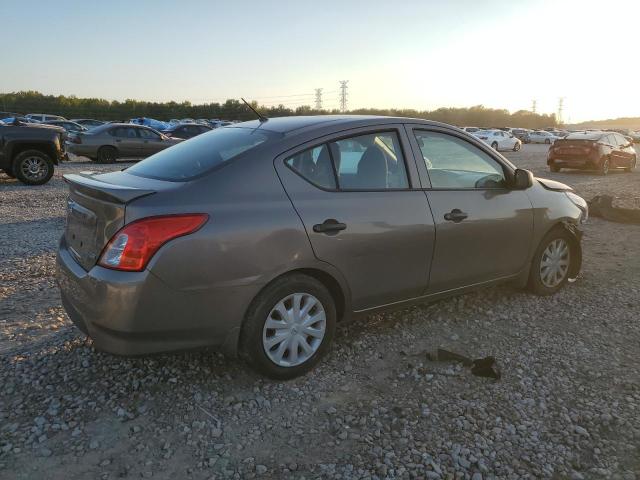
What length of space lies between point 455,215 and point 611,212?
6.32m

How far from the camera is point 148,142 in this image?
63.2 ft

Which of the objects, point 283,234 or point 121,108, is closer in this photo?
point 283,234


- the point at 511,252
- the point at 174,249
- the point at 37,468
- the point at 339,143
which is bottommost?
→ the point at 37,468

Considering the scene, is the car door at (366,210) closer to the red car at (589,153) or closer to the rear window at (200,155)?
the rear window at (200,155)

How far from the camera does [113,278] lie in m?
2.77

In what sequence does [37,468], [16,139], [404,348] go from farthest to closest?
[16,139] < [404,348] < [37,468]

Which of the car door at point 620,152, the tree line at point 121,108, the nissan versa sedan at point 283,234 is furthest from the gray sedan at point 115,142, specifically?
the tree line at point 121,108

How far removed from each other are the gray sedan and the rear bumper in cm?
1693

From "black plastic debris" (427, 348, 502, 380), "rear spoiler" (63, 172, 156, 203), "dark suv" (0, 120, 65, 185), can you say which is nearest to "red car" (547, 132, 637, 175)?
"dark suv" (0, 120, 65, 185)

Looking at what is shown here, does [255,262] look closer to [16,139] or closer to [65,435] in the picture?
[65,435]

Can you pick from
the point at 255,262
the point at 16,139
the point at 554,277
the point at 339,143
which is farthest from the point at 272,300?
the point at 16,139

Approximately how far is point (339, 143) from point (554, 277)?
2758 millimetres

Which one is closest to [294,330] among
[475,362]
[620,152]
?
[475,362]

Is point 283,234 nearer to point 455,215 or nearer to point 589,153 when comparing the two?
point 455,215
